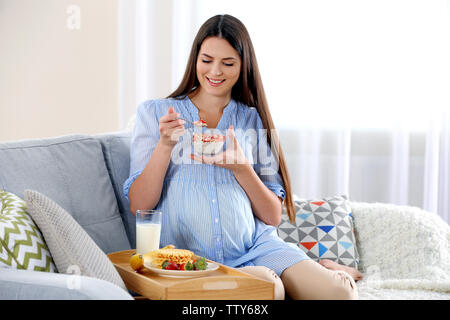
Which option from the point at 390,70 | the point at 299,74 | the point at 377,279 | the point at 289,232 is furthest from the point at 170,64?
the point at 377,279

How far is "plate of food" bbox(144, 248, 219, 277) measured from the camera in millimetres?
1301

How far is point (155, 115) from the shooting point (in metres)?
1.86

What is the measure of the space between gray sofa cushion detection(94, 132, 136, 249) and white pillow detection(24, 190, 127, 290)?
62 cm

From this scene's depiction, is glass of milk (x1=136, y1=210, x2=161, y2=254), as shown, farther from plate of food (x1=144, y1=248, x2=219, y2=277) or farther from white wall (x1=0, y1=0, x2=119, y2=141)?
white wall (x1=0, y1=0, x2=119, y2=141)

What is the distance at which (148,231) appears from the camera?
1.55 m

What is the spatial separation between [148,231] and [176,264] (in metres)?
0.25

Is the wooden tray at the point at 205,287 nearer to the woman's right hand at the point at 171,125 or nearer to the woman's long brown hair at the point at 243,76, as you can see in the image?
the woman's right hand at the point at 171,125

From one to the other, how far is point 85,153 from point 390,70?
2.21 meters

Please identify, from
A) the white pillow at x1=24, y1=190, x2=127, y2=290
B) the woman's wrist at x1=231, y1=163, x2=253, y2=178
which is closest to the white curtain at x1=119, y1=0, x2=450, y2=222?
the woman's wrist at x1=231, y1=163, x2=253, y2=178

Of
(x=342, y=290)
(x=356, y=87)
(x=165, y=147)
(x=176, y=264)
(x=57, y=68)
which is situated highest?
(x=57, y=68)

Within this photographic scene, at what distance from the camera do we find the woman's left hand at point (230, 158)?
168cm

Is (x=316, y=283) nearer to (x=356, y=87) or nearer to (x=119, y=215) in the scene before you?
(x=119, y=215)

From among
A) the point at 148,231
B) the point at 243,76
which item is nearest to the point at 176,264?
the point at 148,231
